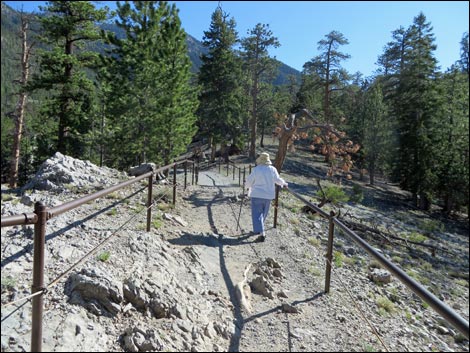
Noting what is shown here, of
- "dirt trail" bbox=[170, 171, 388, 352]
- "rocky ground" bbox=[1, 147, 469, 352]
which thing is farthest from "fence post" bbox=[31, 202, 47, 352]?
"dirt trail" bbox=[170, 171, 388, 352]

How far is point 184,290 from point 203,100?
103ft

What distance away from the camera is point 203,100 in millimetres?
34406

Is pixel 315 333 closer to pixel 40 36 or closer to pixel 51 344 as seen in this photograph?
pixel 51 344

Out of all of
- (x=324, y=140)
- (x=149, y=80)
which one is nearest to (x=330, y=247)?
(x=324, y=140)

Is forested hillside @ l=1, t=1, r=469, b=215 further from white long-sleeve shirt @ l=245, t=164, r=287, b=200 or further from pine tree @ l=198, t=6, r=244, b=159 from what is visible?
white long-sleeve shirt @ l=245, t=164, r=287, b=200

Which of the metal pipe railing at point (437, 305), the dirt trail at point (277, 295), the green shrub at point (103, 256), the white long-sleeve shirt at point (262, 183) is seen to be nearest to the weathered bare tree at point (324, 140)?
the dirt trail at point (277, 295)

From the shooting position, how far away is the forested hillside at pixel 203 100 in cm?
1898

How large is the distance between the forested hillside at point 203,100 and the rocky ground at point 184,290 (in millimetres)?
8026

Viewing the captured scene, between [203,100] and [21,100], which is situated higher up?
[203,100]

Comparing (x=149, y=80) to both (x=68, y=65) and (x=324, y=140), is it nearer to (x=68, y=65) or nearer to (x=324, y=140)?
(x=68, y=65)

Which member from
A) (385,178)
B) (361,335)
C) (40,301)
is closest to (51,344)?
(40,301)

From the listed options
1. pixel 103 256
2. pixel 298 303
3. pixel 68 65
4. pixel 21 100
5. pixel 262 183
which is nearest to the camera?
pixel 103 256

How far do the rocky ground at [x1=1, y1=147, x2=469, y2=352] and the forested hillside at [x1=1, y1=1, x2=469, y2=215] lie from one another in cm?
803

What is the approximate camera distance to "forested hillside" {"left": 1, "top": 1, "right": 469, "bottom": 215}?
747 inches
